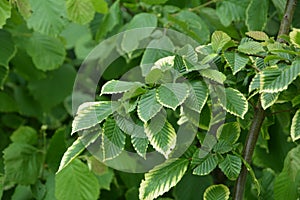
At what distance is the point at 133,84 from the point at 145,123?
76 millimetres

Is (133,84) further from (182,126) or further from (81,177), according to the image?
(81,177)

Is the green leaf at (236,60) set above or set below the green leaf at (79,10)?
below

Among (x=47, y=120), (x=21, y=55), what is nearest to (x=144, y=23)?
(x=21, y=55)

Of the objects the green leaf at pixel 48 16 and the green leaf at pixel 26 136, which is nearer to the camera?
the green leaf at pixel 48 16

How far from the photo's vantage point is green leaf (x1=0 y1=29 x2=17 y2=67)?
1477 mm

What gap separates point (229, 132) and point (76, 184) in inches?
16.9

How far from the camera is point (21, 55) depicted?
1.76 meters

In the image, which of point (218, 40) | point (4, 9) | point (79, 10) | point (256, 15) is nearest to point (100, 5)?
point (79, 10)

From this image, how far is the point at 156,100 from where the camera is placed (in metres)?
0.89

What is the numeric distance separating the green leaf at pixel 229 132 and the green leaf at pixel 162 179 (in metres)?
0.09

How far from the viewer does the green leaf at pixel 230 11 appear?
144 cm

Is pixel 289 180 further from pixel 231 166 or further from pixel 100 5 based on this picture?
pixel 100 5

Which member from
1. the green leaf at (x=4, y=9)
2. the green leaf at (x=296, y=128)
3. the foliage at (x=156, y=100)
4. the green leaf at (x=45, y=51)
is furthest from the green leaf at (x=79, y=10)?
the green leaf at (x=296, y=128)

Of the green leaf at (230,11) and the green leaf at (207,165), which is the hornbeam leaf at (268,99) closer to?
the green leaf at (207,165)
